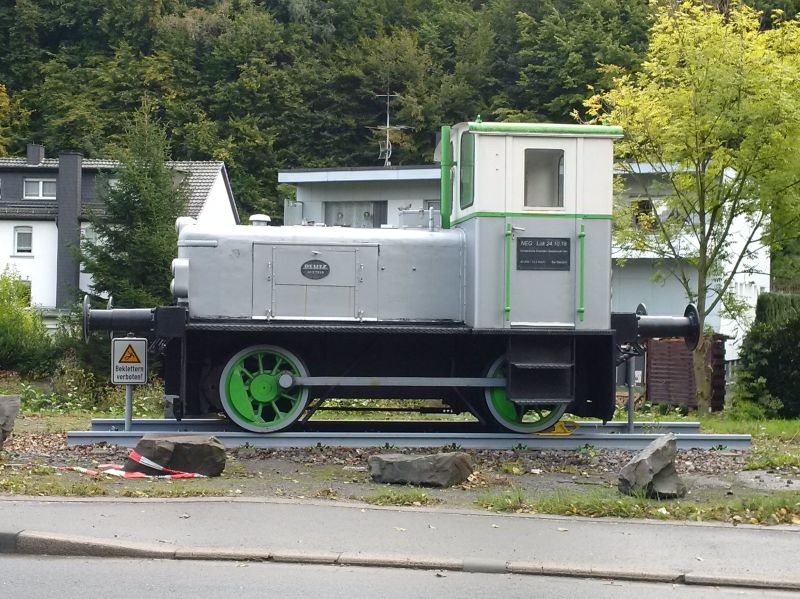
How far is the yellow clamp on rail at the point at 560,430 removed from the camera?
1405 centimetres

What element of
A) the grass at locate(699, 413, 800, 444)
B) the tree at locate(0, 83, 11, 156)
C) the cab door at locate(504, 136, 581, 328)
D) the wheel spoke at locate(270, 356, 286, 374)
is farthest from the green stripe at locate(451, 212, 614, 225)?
the tree at locate(0, 83, 11, 156)

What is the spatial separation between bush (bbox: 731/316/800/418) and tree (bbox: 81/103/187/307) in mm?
15494

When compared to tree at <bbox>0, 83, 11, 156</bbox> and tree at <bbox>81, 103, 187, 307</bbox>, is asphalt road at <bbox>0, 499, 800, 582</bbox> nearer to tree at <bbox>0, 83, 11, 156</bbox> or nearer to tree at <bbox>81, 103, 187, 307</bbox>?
tree at <bbox>81, 103, 187, 307</bbox>

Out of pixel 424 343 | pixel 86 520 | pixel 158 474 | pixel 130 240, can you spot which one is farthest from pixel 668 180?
pixel 86 520

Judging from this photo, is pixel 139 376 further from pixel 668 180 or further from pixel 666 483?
pixel 668 180

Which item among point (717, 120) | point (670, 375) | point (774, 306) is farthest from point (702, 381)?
point (717, 120)

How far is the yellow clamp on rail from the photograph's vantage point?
14055 mm

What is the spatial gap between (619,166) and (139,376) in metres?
13.8

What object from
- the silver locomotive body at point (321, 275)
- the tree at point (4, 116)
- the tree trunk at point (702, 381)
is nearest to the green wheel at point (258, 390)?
the silver locomotive body at point (321, 275)

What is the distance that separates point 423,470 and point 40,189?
4949 cm

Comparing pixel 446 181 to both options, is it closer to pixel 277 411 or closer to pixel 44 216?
pixel 277 411

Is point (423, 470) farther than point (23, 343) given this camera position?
No

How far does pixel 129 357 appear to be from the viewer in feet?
46.5

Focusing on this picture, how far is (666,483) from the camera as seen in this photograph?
34.4ft
